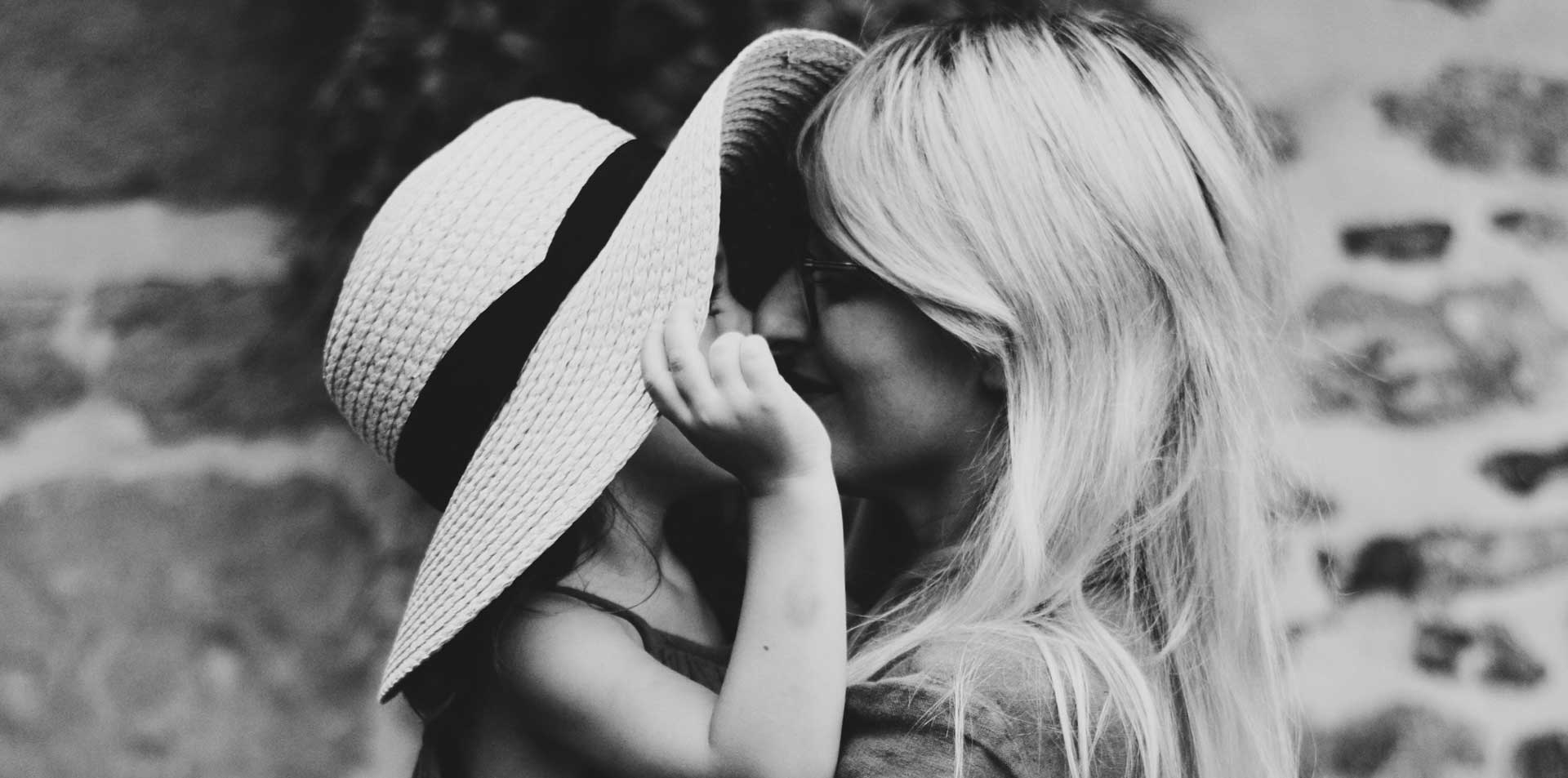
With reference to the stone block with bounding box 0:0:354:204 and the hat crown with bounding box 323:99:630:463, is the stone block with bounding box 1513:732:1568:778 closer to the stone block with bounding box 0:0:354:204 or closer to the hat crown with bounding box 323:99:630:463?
the hat crown with bounding box 323:99:630:463

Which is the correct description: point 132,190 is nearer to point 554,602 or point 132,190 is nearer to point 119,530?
point 119,530

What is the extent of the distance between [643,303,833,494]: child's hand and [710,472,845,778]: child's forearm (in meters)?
0.03

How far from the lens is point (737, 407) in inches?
48.9

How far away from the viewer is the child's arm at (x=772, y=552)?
1.22m

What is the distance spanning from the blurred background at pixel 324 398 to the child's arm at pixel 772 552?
1014mm

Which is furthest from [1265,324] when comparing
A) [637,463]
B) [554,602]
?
[554,602]

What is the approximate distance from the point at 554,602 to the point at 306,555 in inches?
36.7

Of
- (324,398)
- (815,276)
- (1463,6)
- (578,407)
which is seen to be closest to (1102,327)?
(815,276)

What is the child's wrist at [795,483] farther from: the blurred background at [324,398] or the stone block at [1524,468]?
the stone block at [1524,468]

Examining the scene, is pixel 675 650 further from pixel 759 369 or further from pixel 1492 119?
pixel 1492 119

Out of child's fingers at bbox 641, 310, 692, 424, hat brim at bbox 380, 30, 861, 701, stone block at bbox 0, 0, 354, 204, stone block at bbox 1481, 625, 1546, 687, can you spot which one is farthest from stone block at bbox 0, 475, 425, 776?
stone block at bbox 1481, 625, 1546, 687

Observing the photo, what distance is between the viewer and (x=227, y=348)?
2.12 metres

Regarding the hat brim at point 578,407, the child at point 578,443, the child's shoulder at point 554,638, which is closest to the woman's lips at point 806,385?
the child at point 578,443

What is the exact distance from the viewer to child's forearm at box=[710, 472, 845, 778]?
1.22 metres
